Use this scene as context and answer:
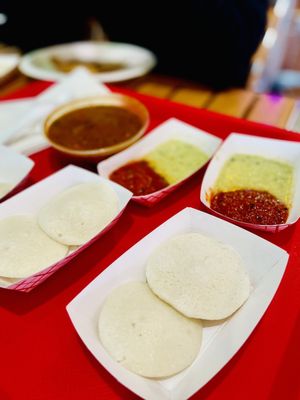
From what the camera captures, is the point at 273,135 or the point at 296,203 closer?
the point at 296,203

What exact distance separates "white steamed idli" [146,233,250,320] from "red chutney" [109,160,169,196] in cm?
35

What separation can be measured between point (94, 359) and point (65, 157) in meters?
0.98

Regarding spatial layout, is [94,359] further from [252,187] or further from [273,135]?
[273,135]

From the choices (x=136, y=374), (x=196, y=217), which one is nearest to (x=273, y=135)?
(x=196, y=217)

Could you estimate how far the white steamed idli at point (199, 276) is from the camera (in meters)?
1.05

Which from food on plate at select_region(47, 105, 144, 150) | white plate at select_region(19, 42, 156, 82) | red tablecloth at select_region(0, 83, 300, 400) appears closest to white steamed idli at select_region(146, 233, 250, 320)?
red tablecloth at select_region(0, 83, 300, 400)

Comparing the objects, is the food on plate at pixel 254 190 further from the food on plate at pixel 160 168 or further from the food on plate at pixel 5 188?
the food on plate at pixel 5 188

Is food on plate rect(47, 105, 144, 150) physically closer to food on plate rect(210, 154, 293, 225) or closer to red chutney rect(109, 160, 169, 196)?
red chutney rect(109, 160, 169, 196)

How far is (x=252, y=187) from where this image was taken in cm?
150

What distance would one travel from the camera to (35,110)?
2043 mm

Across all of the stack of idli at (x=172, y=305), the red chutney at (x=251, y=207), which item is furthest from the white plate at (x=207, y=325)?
the red chutney at (x=251, y=207)

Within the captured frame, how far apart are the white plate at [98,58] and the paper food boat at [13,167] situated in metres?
1.03

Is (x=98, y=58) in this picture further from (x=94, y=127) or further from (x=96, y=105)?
(x=94, y=127)

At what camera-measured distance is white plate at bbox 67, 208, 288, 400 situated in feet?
3.05
